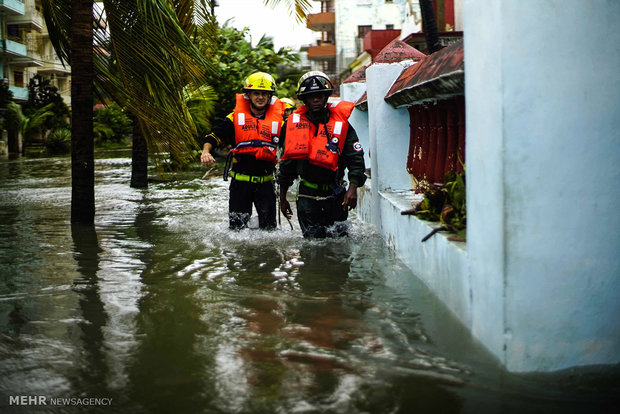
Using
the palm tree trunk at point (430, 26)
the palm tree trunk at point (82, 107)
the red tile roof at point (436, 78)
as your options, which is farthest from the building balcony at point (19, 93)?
the red tile roof at point (436, 78)

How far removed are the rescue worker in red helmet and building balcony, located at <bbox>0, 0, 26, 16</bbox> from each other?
40001 millimetres

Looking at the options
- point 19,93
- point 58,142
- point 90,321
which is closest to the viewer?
point 90,321

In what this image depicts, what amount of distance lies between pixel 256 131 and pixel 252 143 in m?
0.14

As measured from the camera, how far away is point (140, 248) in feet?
26.0

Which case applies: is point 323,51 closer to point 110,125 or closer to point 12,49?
point 110,125

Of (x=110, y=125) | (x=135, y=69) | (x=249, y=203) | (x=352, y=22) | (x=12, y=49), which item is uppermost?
(x=352, y=22)

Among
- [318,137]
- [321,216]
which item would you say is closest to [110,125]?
[321,216]

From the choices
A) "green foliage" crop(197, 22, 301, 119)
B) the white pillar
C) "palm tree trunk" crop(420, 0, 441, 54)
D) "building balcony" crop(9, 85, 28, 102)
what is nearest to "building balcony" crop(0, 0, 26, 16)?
"building balcony" crop(9, 85, 28, 102)

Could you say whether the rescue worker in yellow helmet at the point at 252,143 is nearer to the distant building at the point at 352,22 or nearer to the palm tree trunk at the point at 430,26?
the palm tree trunk at the point at 430,26

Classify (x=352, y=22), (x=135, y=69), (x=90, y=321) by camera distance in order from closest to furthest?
(x=90, y=321) → (x=135, y=69) → (x=352, y=22)

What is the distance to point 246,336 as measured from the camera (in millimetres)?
4359

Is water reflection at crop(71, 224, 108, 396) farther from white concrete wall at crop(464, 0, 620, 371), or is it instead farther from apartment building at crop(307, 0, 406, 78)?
apartment building at crop(307, 0, 406, 78)

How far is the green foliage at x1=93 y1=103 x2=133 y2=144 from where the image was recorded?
49344 mm

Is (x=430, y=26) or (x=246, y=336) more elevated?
(x=430, y=26)
